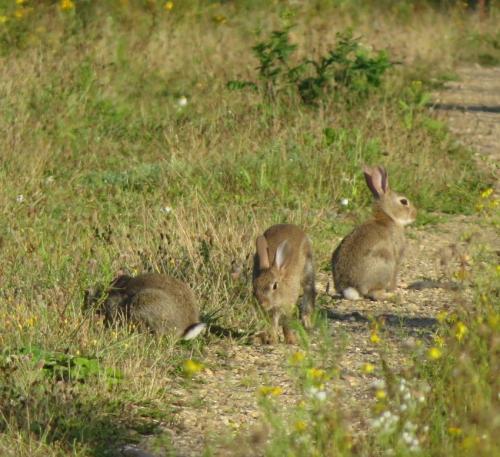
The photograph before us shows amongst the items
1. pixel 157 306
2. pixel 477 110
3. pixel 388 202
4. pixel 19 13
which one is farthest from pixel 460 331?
pixel 477 110

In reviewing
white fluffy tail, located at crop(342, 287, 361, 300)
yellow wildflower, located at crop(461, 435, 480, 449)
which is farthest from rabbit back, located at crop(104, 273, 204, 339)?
yellow wildflower, located at crop(461, 435, 480, 449)

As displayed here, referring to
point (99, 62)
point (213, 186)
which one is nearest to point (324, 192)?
point (213, 186)

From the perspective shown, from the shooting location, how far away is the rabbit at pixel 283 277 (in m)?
6.38

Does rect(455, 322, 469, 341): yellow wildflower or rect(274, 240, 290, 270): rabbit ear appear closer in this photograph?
rect(455, 322, 469, 341): yellow wildflower

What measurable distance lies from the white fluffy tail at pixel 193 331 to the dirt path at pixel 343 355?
14cm

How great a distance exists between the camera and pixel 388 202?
8.03 meters

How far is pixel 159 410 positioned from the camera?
512 centimetres

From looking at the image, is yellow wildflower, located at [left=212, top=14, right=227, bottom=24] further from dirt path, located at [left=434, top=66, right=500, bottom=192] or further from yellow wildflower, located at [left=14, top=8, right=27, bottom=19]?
yellow wildflower, located at [left=14, top=8, right=27, bottom=19]

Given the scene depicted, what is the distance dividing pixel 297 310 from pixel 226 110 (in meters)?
4.42

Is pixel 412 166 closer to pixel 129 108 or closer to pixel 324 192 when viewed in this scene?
pixel 324 192

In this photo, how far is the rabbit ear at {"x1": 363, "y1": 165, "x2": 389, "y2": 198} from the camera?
804 centimetres

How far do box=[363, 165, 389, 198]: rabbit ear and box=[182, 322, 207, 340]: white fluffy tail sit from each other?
242 centimetres

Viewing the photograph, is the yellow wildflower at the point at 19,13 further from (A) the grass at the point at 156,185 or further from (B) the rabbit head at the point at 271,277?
(B) the rabbit head at the point at 271,277

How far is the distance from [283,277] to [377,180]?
1841mm
